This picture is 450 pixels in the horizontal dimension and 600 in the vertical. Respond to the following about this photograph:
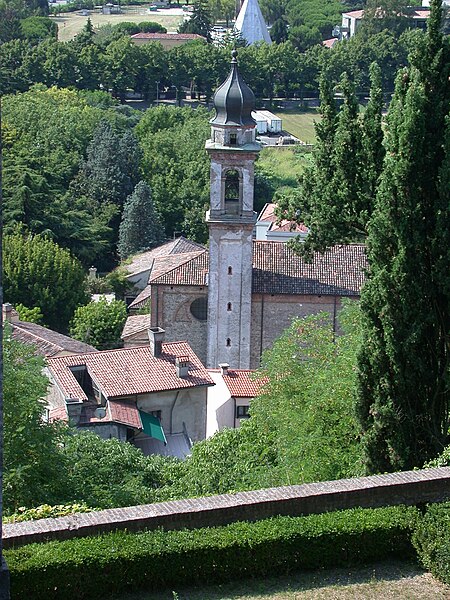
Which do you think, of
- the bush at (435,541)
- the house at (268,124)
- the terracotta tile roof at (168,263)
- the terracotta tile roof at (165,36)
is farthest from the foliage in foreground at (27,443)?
the terracotta tile roof at (165,36)

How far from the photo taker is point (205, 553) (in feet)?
37.8

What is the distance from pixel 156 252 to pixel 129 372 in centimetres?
2350

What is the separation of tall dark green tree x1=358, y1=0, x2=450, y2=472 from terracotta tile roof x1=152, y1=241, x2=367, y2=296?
22137mm

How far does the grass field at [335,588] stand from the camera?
1151cm

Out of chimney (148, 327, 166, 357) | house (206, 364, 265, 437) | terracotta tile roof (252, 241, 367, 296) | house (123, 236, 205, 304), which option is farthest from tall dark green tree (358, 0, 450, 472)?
house (123, 236, 205, 304)

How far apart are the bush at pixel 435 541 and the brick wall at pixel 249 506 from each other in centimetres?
57

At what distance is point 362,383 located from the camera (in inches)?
656

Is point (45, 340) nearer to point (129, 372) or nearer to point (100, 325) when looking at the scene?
point (129, 372)

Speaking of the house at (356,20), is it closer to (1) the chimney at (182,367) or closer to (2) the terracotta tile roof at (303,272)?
(2) the terracotta tile roof at (303,272)

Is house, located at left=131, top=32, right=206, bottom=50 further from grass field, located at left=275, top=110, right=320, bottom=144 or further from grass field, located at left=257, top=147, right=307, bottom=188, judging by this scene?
grass field, located at left=257, top=147, right=307, bottom=188

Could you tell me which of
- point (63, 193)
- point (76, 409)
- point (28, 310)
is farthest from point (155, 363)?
point (63, 193)

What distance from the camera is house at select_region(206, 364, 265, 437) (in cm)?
3241

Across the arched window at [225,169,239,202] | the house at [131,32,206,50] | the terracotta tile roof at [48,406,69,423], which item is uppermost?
the house at [131,32,206,50]

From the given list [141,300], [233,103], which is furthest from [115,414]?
[141,300]
